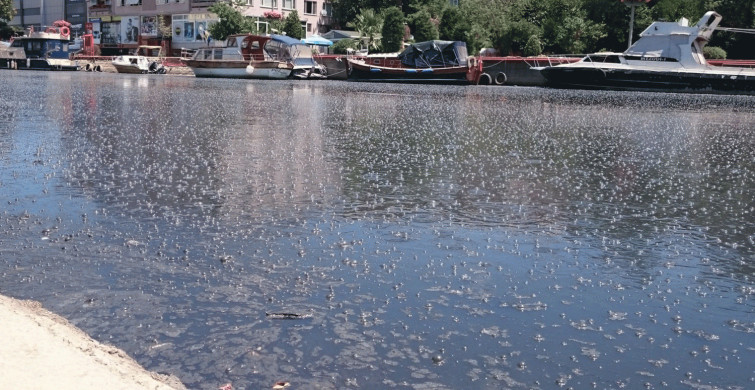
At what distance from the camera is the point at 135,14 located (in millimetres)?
92375

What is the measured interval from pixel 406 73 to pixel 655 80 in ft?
57.6

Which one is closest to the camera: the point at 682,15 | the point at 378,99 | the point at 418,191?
the point at 418,191

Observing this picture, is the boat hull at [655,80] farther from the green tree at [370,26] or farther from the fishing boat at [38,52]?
the fishing boat at [38,52]

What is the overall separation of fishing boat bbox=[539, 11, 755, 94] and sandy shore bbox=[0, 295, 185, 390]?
46697 mm

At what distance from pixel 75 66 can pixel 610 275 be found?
3067 inches

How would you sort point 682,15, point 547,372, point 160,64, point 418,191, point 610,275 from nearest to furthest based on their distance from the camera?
point 547,372 → point 610,275 → point 418,191 → point 682,15 → point 160,64

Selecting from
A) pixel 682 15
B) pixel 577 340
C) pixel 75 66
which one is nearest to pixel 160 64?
pixel 75 66

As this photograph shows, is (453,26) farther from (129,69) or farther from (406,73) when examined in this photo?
(129,69)

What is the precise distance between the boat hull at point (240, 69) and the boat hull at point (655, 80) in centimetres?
2100

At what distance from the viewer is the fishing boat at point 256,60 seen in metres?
62.5

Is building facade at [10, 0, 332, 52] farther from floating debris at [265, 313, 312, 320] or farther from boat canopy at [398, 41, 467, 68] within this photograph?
floating debris at [265, 313, 312, 320]

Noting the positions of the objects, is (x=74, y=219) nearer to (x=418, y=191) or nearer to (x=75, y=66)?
(x=418, y=191)

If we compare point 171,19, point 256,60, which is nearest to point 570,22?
point 256,60

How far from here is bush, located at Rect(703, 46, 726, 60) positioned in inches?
2188
